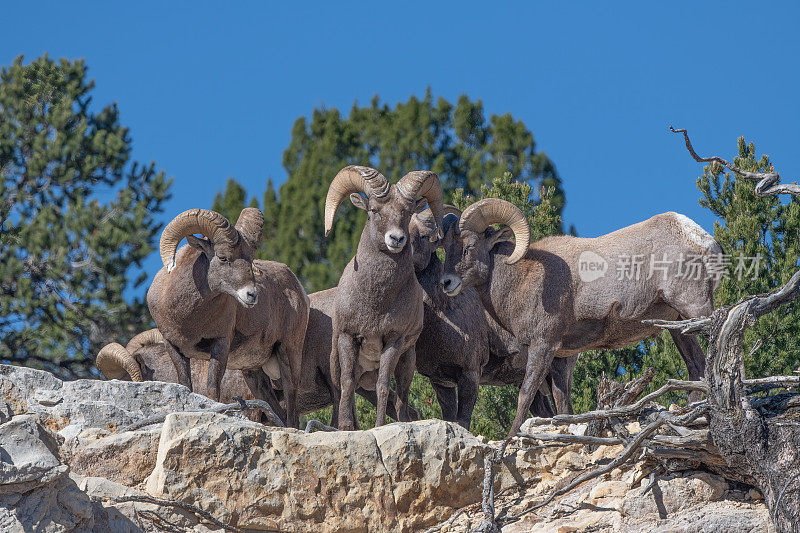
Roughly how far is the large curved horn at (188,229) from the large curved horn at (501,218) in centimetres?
233

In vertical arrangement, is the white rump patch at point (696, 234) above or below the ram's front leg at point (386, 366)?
above

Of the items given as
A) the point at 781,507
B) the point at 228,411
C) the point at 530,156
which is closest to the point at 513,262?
the point at 228,411

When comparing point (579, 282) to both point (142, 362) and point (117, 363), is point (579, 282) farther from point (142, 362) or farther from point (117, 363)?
point (117, 363)

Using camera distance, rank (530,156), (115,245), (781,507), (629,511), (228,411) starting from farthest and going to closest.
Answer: (530,156) → (115,245) → (228,411) → (629,511) → (781,507)

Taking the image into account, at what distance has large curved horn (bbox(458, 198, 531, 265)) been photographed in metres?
11.9

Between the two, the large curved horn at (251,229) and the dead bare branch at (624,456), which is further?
the large curved horn at (251,229)

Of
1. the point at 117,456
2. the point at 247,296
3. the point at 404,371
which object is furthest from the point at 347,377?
the point at 117,456

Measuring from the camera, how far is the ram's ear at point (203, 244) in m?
11.7

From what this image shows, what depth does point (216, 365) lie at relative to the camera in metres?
11.8

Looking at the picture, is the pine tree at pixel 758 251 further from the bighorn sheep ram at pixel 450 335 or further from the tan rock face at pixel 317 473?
the tan rock face at pixel 317 473

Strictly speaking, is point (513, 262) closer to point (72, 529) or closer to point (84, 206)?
point (72, 529)

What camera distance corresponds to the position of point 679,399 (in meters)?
16.2

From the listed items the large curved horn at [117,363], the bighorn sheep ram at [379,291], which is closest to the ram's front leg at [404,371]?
the bighorn sheep ram at [379,291]

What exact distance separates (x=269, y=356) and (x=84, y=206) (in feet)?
32.2
